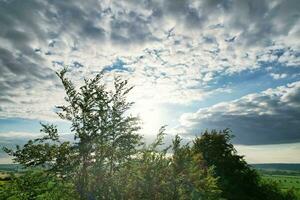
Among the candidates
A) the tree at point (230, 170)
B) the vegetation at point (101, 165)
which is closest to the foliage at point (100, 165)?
the vegetation at point (101, 165)

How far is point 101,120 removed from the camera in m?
17.1

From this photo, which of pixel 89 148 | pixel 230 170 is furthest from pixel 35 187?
pixel 230 170

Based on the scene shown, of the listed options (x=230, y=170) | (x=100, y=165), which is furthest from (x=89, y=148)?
(x=230, y=170)

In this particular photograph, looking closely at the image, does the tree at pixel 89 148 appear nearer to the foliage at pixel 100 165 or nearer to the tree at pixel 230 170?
the foliage at pixel 100 165

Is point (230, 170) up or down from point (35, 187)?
up

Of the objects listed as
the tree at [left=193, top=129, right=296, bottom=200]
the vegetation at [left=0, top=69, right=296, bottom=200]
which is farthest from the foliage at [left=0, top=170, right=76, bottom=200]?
the tree at [left=193, top=129, right=296, bottom=200]

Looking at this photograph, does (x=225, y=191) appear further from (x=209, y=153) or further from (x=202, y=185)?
(x=202, y=185)

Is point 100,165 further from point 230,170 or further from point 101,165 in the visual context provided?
point 230,170

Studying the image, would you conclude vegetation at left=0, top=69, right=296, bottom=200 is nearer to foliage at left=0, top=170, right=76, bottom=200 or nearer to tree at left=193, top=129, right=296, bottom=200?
foliage at left=0, top=170, right=76, bottom=200

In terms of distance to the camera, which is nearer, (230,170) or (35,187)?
(35,187)

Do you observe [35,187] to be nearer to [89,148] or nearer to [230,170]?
[89,148]

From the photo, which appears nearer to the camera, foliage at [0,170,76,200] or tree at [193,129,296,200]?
foliage at [0,170,76,200]

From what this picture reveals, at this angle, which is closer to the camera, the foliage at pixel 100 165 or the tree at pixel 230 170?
the foliage at pixel 100 165

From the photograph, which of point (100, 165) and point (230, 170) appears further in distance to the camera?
point (230, 170)
